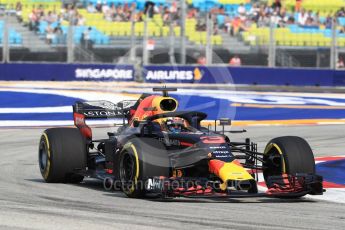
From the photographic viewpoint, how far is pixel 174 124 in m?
11.5

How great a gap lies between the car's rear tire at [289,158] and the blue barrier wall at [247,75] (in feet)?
82.7

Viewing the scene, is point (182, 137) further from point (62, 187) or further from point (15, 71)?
point (15, 71)

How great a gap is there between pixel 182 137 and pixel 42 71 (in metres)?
28.6

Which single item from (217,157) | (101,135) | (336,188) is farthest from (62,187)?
(101,135)

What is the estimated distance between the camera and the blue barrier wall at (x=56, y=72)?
3884 centimetres

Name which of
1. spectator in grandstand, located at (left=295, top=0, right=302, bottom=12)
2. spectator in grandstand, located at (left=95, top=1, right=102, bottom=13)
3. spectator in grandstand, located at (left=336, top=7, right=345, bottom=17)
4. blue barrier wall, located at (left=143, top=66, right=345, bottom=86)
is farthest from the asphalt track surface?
spectator in grandstand, located at (left=336, top=7, right=345, bottom=17)

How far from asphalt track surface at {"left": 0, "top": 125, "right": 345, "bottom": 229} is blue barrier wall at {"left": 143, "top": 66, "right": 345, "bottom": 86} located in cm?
2557

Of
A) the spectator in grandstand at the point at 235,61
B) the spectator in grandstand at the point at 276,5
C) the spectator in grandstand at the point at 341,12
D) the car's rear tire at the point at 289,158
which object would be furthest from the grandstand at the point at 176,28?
the car's rear tire at the point at 289,158

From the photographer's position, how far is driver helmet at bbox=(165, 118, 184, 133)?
11477 mm

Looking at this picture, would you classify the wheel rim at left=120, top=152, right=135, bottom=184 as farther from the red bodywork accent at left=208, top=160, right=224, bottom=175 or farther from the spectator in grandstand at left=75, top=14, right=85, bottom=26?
the spectator in grandstand at left=75, top=14, right=85, bottom=26

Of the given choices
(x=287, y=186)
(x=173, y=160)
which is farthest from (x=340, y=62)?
(x=173, y=160)

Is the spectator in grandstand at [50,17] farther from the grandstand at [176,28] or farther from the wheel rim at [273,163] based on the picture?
the wheel rim at [273,163]

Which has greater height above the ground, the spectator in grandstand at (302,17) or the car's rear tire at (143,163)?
the spectator in grandstand at (302,17)

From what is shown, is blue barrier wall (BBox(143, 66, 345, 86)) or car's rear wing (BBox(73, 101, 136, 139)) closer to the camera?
car's rear wing (BBox(73, 101, 136, 139))
